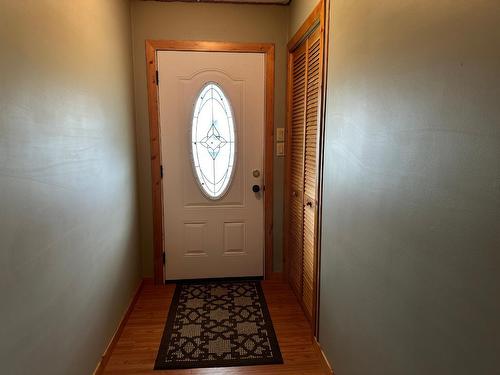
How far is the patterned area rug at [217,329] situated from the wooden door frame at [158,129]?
39 centimetres

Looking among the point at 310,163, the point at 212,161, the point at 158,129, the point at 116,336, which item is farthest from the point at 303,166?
the point at 116,336

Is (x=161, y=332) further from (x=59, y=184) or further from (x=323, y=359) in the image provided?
(x=59, y=184)

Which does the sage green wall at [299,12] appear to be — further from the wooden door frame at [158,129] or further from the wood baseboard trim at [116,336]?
the wood baseboard trim at [116,336]

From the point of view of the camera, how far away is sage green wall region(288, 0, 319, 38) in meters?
2.28

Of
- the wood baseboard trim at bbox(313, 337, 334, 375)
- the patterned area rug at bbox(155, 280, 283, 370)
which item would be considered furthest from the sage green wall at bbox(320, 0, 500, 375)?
the patterned area rug at bbox(155, 280, 283, 370)

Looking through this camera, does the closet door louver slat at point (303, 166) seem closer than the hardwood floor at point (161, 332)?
No

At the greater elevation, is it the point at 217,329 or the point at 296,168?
the point at 296,168

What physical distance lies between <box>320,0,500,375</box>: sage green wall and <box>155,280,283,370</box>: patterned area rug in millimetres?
704

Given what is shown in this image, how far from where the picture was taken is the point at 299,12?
255 cm

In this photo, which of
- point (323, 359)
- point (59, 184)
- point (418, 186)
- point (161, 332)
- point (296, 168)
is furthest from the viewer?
point (296, 168)

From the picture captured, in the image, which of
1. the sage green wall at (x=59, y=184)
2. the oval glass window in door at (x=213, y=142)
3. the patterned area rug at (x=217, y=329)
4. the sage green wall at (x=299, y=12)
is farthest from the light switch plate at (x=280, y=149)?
the sage green wall at (x=59, y=184)

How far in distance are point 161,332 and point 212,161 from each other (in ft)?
4.65

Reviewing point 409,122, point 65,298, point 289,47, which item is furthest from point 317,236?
point 289,47

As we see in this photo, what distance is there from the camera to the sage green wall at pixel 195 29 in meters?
2.82
